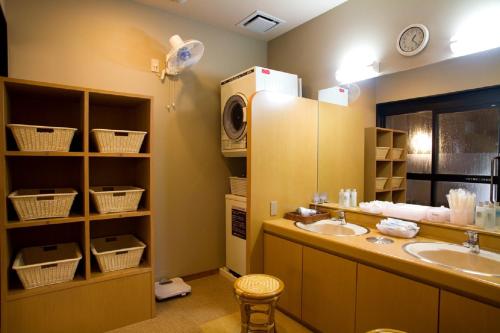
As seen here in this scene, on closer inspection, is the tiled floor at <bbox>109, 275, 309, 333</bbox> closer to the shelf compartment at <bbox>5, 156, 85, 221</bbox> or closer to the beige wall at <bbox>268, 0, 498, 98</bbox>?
the shelf compartment at <bbox>5, 156, 85, 221</bbox>

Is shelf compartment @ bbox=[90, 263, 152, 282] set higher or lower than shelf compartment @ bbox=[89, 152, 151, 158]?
lower

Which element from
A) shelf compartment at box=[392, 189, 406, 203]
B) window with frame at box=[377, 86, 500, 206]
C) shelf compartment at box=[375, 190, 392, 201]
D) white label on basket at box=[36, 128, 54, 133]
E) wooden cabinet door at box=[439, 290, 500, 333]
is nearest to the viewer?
wooden cabinet door at box=[439, 290, 500, 333]

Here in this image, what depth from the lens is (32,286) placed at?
191cm

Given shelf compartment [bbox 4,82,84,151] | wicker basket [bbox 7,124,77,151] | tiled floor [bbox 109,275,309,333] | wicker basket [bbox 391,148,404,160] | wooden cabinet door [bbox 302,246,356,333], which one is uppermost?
shelf compartment [bbox 4,82,84,151]

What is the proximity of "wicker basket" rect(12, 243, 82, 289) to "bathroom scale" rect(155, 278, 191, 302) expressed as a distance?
0.82m

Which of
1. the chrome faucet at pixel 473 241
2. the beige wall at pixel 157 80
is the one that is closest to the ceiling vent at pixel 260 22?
the beige wall at pixel 157 80

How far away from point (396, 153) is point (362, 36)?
3.63 feet

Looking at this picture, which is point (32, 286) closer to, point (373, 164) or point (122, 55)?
point (122, 55)

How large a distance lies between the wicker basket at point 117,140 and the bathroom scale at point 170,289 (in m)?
1.35

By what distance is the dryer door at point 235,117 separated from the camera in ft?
9.10

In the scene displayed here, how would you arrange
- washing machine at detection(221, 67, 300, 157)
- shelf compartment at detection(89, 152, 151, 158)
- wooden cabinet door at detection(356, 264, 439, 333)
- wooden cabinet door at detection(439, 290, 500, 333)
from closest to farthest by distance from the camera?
wooden cabinet door at detection(439, 290, 500, 333) → wooden cabinet door at detection(356, 264, 439, 333) → shelf compartment at detection(89, 152, 151, 158) → washing machine at detection(221, 67, 300, 157)

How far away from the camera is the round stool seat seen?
5.54 feet

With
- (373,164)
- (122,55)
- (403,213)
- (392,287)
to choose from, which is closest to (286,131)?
(373,164)

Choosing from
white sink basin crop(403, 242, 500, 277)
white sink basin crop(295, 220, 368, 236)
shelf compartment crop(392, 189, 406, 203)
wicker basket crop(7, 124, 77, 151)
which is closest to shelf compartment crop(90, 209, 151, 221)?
wicker basket crop(7, 124, 77, 151)
